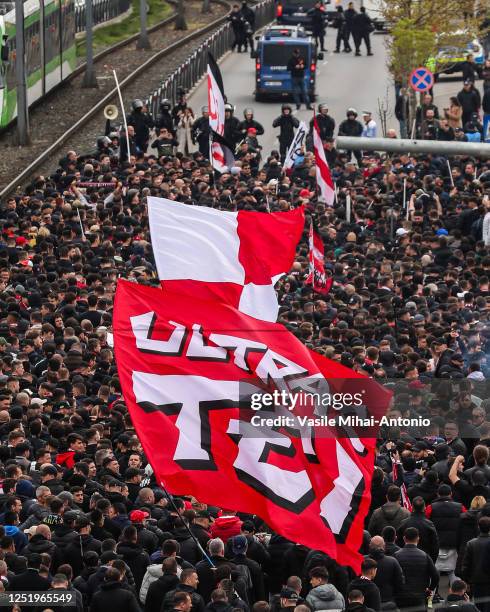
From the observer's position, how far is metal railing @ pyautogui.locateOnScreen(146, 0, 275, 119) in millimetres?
40609

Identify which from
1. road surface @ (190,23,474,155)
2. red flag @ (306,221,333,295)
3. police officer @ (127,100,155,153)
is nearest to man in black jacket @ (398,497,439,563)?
red flag @ (306,221,333,295)

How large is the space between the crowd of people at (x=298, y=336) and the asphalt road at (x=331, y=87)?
1035cm

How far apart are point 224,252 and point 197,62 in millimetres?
30991

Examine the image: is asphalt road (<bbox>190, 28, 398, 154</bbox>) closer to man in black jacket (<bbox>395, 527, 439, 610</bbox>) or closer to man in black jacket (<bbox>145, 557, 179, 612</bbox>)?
man in black jacket (<bbox>395, 527, 439, 610</bbox>)

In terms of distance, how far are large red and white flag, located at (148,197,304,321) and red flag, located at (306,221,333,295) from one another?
5.62m

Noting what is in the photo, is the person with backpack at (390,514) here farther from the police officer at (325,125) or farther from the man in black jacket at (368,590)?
the police officer at (325,125)

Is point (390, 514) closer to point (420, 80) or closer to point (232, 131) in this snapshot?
point (420, 80)

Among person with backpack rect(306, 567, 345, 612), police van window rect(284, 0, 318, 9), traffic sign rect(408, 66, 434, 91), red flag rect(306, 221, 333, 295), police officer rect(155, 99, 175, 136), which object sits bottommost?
police van window rect(284, 0, 318, 9)

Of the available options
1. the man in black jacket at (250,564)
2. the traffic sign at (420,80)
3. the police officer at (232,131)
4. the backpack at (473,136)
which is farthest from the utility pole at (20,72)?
the man in black jacket at (250,564)

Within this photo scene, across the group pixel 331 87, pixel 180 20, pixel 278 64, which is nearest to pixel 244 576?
pixel 278 64

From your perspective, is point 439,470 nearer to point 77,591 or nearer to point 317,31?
point 77,591

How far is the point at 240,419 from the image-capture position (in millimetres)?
11703

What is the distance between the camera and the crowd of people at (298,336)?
43.2ft

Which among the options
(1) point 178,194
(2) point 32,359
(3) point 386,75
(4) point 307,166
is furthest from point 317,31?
(2) point 32,359
